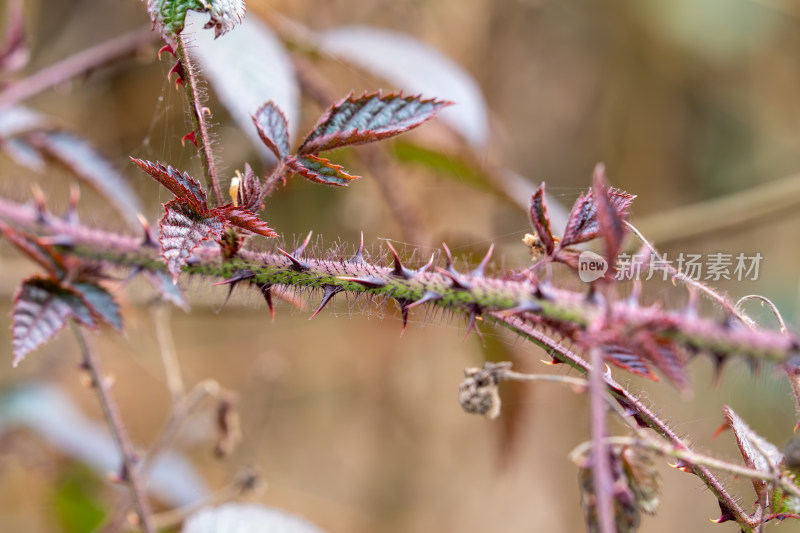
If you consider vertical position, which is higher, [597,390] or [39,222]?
[39,222]

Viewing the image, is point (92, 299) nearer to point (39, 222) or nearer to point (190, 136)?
point (39, 222)

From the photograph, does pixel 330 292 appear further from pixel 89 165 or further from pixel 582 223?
pixel 89 165

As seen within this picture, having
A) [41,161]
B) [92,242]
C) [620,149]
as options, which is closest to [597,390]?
[92,242]

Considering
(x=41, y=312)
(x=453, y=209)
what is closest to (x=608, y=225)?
(x=41, y=312)

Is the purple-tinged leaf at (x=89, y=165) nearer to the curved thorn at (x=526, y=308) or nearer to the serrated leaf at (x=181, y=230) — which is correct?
the serrated leaf at (x=181, y=230)

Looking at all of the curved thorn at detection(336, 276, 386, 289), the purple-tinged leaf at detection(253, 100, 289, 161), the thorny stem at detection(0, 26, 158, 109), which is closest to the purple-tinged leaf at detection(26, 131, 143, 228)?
the thorny stem at detection(0, 26, 158, 109)

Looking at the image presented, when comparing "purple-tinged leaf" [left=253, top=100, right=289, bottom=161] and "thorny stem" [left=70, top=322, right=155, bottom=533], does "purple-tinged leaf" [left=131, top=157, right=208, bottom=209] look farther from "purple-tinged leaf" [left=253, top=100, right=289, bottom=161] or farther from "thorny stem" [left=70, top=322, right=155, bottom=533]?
"thorny stem" [left=70, top=322, right=155, bottom=533]

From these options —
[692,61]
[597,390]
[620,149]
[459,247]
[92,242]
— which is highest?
[692,61]
